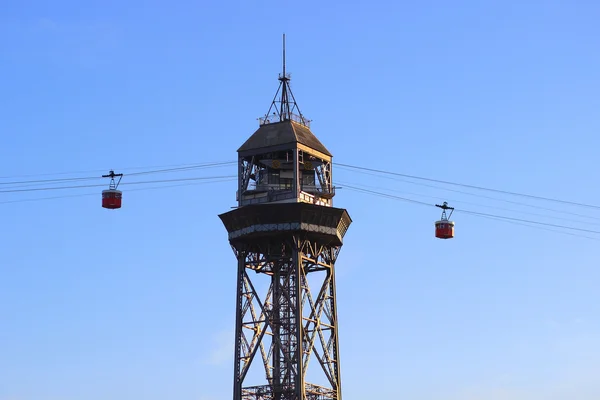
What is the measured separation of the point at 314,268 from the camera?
162 meters

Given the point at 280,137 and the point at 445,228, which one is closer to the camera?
the point at 445,228

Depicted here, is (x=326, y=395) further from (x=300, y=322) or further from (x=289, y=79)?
(x=289, y=79)

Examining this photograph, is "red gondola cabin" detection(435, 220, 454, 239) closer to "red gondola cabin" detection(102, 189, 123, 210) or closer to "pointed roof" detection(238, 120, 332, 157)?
"pointed roof" detection(238, 120, 332, 157)

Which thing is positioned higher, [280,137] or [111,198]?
[280,137]

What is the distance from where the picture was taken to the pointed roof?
161 m

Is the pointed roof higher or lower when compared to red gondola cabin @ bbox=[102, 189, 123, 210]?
higher

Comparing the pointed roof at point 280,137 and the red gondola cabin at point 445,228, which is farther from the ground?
the pointed roof at point 280,137

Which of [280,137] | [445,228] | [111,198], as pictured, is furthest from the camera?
[280,137]

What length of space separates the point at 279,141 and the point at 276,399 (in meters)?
26.1

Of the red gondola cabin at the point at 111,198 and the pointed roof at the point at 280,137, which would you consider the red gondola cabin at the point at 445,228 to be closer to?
the pointed roof at the point at 280,137

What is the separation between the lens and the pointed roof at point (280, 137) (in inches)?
6344

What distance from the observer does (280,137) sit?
530ft

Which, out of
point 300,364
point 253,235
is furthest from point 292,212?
point 300,364

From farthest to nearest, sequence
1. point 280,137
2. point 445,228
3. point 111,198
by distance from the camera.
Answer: point 280,137
point 445,228
point 111,198
